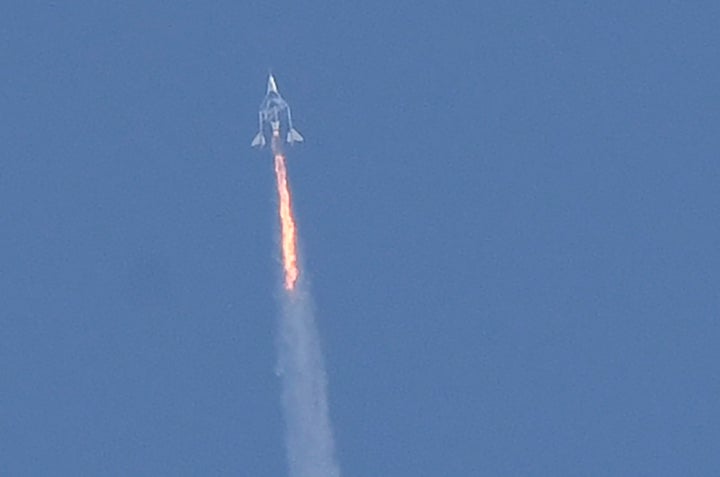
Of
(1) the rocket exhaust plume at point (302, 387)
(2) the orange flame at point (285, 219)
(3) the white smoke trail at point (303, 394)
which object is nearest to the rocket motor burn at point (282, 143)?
(2) the orange flame at point (285, 219)

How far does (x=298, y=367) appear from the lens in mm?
130375

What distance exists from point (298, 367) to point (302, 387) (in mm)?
746

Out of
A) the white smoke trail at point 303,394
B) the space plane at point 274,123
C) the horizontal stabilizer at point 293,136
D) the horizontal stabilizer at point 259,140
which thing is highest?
the space plane at point 274,123

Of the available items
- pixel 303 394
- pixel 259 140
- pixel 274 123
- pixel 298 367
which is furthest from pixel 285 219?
pixel 303 394

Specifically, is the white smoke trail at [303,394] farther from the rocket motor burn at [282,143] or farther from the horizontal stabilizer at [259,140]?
the horizontal stabilizer at [259,140]

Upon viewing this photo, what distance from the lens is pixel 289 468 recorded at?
13300 cm

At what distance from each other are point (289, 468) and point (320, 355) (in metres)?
4.38

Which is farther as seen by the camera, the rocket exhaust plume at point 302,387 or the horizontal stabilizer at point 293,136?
the horizontal stabilizer at point 293,136

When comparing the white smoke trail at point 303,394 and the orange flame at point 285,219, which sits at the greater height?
the orange flame at point 285,219

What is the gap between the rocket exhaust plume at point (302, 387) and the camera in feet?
424

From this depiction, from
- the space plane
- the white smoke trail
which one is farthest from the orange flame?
the space plane

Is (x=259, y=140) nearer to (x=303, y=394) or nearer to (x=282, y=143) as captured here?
(x=282, y=143)

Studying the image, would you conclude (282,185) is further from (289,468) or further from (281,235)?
(289,468)

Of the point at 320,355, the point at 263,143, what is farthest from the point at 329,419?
the point at 263,143
